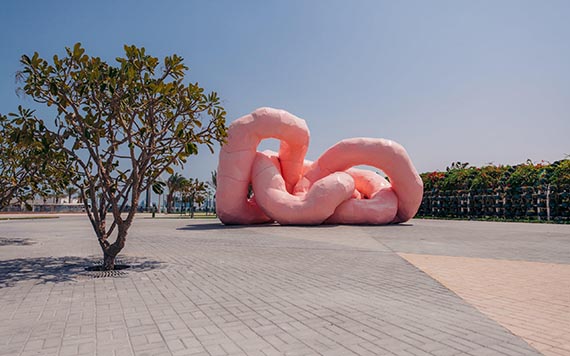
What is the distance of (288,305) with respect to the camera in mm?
4734

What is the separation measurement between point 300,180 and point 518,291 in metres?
13.9

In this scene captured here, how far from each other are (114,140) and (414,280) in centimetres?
602

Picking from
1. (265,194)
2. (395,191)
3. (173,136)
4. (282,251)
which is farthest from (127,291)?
(395,191)

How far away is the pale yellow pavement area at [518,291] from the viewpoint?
3.83 m

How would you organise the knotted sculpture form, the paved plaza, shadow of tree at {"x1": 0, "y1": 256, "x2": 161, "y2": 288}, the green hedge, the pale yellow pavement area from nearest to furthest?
the paved plaza, the pale yellow pavement area, shadow of tree at {"x1": 0, "y1": 256, "x2": 161, "y2": 288}, the knotted sculpture form, the green hedge

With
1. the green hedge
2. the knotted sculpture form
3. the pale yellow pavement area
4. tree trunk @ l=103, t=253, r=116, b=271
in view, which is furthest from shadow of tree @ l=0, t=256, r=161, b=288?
the green hedge

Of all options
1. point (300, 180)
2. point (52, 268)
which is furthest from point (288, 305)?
point (300, 180)

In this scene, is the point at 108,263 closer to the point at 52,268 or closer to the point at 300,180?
the point at 52,268

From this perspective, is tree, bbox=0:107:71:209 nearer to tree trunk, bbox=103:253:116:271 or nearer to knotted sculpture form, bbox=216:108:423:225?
tree trunk, bbox=103:253:116:271

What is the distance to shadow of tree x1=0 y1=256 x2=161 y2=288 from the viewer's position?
6.39 m

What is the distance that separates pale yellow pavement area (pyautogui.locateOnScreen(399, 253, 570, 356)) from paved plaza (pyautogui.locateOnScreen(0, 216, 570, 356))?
0.02 metres

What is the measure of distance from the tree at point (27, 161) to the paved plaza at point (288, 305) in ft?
6.29

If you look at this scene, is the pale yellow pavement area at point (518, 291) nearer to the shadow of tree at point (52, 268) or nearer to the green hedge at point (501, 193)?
the shadow of tree at point (52, 268)

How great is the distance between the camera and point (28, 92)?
675cm
